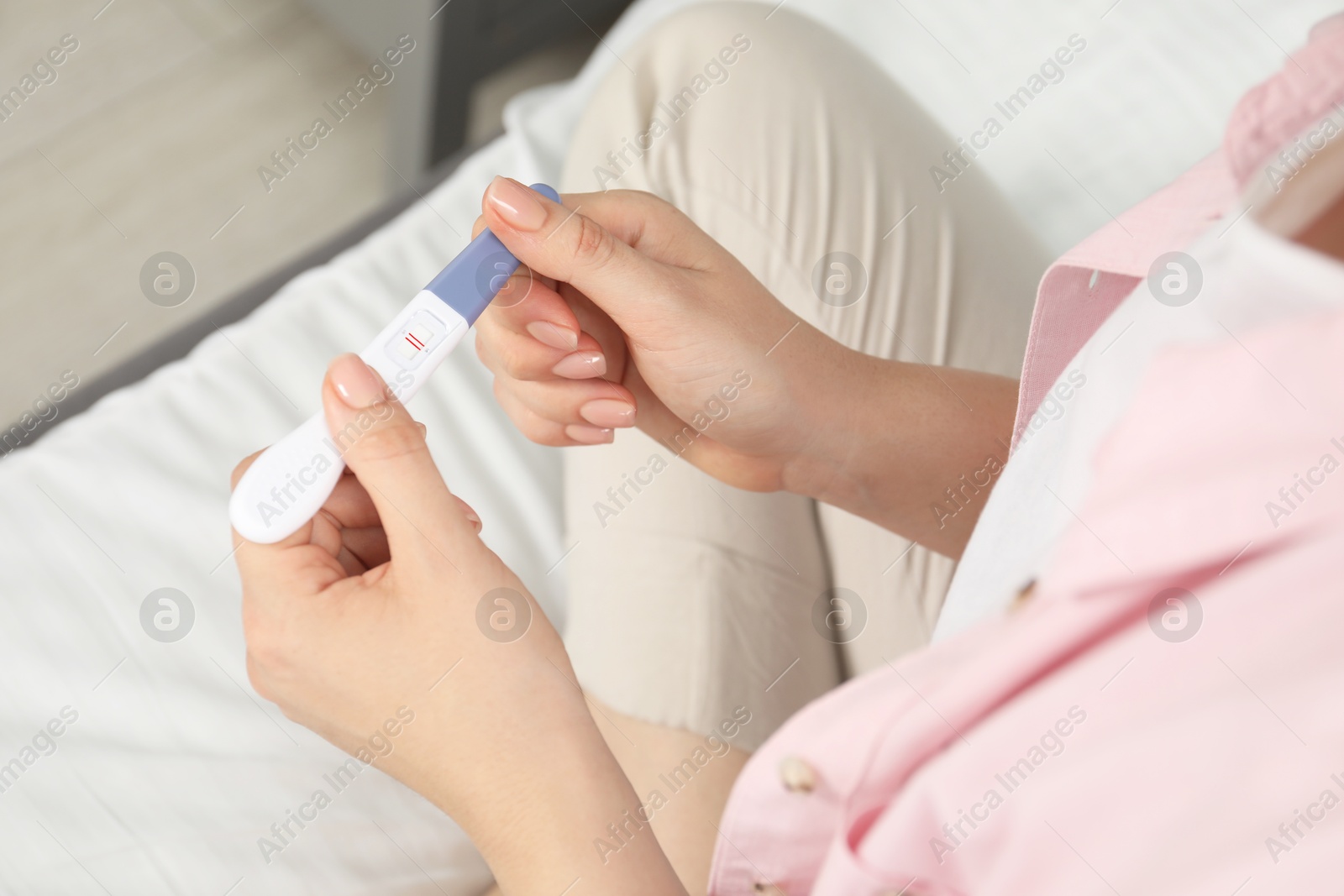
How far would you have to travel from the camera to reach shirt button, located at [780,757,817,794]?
15.5 inches

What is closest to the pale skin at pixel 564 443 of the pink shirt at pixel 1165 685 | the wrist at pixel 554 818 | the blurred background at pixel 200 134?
the wrist at pixel 554 818

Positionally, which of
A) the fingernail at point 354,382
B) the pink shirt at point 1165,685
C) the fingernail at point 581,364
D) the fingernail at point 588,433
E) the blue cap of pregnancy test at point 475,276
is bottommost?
the pink shirt at point 1165,685

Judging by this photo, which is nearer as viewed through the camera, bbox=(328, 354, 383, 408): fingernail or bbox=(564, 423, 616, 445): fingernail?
bbox=(328, 354, 383, 408): fingernail

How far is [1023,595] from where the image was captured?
0.39 meters

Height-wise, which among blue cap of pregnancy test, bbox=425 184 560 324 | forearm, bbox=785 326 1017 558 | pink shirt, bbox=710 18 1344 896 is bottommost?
pink shirt, bbox=710 18 1344 896

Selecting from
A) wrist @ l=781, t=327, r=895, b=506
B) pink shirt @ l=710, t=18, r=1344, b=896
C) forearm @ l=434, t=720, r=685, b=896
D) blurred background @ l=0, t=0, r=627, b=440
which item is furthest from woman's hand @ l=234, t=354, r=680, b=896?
blurred background @ l=0, t=0, r=627, b=440

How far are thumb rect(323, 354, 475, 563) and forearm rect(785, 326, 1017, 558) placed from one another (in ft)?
0.77

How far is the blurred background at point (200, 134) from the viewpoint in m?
1.22

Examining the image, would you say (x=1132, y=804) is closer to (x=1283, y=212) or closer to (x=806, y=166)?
(x=1283, y=212)

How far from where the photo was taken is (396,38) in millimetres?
1174

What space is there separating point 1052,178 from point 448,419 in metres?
0.55

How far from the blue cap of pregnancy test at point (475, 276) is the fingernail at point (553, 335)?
4 cm

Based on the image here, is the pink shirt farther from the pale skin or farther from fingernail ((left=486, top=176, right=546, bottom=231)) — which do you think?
fingernail ((left=486, top=176, right=546, bottom=231))

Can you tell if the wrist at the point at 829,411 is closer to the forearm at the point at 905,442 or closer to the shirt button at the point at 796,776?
the forearm at the point at 905,442
